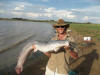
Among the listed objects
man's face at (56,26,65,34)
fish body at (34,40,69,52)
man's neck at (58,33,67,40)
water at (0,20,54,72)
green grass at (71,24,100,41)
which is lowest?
green grass at (71,24,100,41)

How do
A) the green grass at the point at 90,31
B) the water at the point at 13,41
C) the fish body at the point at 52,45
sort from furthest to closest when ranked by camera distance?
the green grass at the point at 90,31, the water at the point at 13,41, the fish body at the point at 52,45

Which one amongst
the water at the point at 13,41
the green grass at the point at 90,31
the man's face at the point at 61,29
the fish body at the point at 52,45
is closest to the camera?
the fish body at the point at 52,45

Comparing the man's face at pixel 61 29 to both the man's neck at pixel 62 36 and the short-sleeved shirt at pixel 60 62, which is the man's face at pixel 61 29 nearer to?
the man's neck at pixel 62 36

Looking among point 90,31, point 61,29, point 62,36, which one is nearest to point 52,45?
point 62,36

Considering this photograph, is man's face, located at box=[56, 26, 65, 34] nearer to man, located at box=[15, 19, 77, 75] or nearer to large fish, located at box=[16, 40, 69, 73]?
man, located at box=[15, 19, 77, 75]

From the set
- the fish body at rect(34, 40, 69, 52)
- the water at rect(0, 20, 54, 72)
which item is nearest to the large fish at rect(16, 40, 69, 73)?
the fish body at rect(34, 40, 69, 52)

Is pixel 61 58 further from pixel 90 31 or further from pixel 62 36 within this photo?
pixel 90 31

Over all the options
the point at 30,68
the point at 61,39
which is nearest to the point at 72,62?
the point at 30,68

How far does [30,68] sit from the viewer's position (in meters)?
9.84

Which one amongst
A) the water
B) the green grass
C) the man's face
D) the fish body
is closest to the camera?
the fish body

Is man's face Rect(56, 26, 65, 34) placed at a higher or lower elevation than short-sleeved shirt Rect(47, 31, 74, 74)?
higher

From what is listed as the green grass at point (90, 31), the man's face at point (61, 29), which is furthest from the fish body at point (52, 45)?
the green grass at point (90, 31)

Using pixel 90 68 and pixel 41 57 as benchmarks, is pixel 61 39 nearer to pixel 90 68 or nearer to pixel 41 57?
pixel 90 68

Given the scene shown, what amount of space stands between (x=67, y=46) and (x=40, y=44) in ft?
2.42
